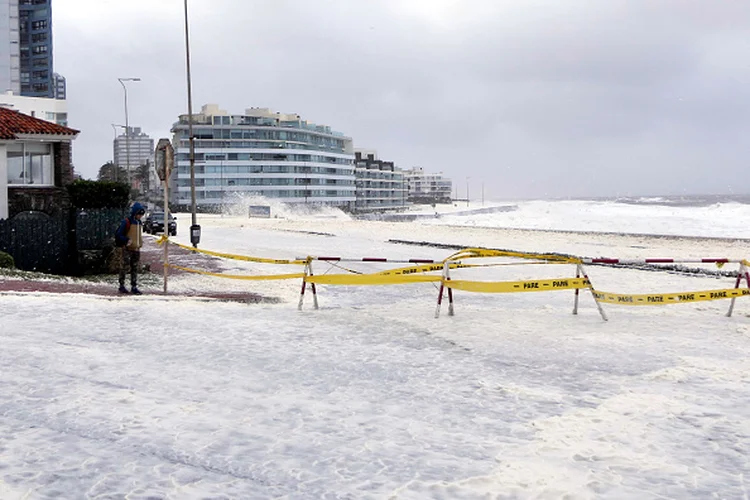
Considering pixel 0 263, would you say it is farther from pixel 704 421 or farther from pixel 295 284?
pixel 704 421

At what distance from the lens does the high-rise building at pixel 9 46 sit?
353 feet

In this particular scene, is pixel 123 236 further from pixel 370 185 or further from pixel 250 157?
pixel 370 185

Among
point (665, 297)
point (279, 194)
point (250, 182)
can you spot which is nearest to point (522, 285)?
point (665, 297)

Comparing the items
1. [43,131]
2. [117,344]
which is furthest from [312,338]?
[43,131]

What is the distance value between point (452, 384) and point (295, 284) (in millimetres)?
10179

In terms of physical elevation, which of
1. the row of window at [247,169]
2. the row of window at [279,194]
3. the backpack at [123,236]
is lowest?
the backpack at [123,236]

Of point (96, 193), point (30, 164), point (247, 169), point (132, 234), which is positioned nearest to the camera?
point (132, 234)

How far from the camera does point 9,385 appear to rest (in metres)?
6.70

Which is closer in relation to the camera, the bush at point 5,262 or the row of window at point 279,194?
the bush at point 5,262

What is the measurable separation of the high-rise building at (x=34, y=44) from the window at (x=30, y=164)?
337 feet

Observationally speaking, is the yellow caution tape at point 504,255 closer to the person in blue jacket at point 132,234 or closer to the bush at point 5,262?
the person in blue jacket at point 132,234

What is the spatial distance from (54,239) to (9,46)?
10548 cm

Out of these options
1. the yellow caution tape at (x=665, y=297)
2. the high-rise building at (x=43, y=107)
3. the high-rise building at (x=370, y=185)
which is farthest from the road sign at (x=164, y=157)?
the high-rise building at (x=370, y=185)

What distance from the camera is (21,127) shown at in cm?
2391
